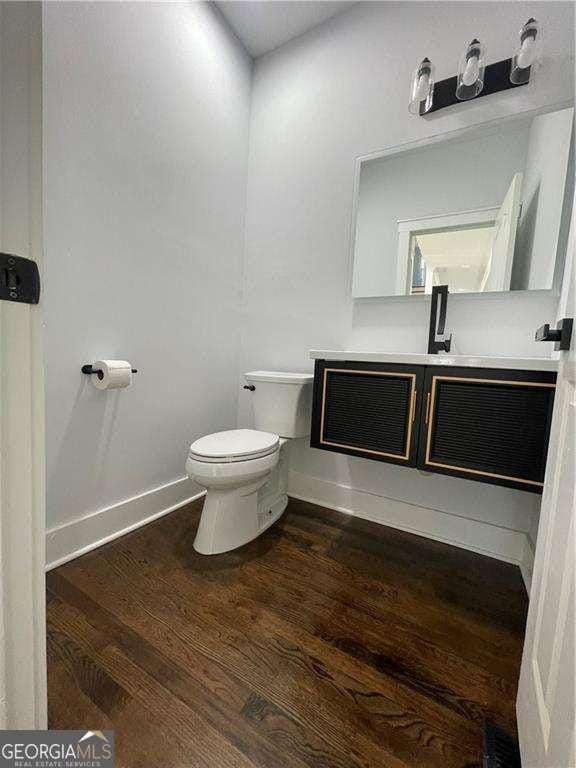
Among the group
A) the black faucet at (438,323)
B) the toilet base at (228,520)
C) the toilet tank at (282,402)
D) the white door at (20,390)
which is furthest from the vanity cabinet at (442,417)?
the white door at (20,390)

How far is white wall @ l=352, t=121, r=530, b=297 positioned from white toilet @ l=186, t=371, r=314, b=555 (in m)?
0.69

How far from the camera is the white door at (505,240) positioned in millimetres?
1389

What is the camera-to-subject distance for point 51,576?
1.20m

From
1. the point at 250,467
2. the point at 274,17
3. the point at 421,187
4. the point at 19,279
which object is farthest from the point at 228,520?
the point at 274,17

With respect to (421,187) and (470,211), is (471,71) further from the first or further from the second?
(470,211)

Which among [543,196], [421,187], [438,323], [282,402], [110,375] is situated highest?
[421,187]

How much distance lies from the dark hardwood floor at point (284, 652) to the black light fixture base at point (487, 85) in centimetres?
206

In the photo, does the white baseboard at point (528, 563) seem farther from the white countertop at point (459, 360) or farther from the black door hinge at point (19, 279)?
the black door hinge at point (19, 279)

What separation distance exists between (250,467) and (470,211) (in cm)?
154

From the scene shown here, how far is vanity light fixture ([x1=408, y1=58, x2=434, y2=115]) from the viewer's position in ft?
4.70

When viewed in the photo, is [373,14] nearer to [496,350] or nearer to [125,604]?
[496,350]

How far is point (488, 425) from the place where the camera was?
1125 millimetres

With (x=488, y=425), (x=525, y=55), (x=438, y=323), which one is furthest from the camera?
(x=438, y=323)

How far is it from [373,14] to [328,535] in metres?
2.64
